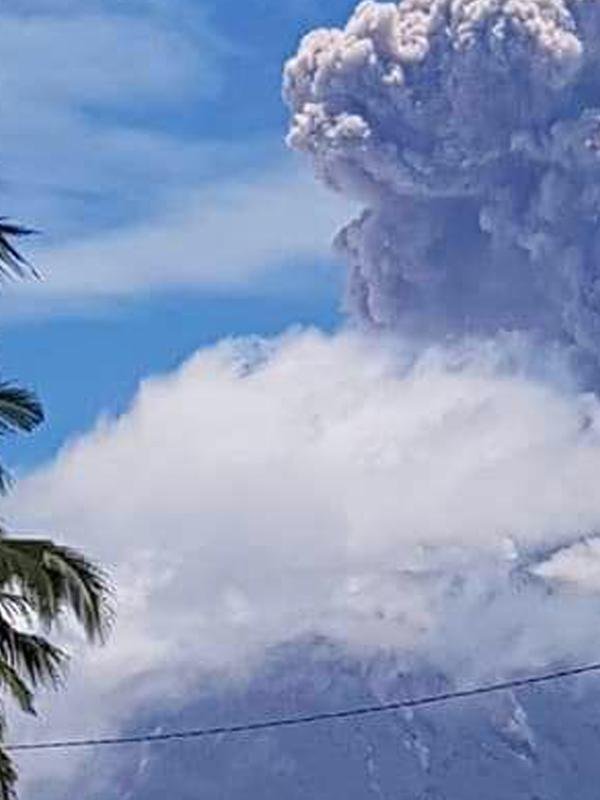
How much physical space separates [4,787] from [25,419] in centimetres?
224

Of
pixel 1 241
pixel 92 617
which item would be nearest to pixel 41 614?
pixel 92 617

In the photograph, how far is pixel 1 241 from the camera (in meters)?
15.0

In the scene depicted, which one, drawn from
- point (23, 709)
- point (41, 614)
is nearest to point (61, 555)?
point (41, 614)

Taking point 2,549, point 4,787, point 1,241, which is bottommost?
point 4,787

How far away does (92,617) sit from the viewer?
15.4m

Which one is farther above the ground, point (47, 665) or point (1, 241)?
point (1, 241)

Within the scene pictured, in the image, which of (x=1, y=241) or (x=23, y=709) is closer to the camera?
(x=1, y=241)

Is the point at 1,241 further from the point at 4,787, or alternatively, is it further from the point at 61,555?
the point at 4,787

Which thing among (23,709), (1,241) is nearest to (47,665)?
(23,709)

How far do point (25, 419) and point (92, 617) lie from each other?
127 cm

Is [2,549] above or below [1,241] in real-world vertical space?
below

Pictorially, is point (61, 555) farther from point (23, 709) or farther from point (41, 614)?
point (23, 709)

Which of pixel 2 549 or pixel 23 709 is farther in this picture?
pixel 23 709

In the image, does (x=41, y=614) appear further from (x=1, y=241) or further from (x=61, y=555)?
(x=1, y=241)
